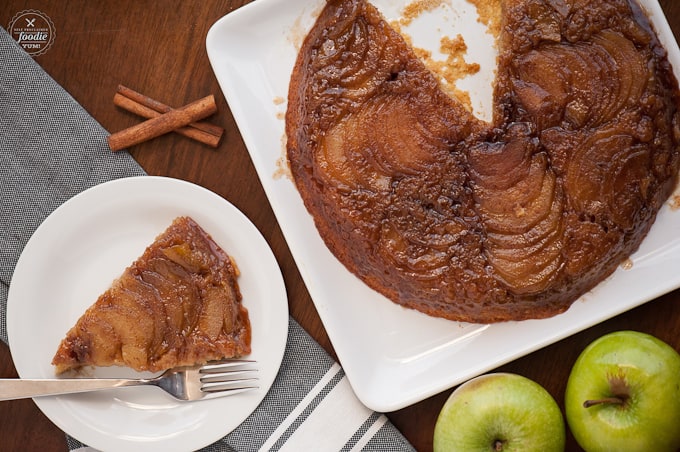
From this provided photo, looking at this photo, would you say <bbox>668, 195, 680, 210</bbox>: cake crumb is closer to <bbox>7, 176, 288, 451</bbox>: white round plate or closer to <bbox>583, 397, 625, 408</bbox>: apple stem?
<bbox>583, 397, 625, 408</bbox>: apple stem

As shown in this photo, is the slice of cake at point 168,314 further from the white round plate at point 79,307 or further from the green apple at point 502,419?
the green apple at point 502,419

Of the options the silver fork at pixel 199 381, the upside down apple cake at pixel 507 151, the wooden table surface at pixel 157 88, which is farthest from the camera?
the wooden table surface at pixel 157 88

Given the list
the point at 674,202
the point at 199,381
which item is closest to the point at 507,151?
the point at 674,202

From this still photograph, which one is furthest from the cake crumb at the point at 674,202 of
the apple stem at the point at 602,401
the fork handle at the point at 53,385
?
the fork handle at the point at 53,385

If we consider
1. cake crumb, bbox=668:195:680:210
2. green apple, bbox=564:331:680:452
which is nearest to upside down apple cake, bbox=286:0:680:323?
cake crumb, bbox=668:195:680:210

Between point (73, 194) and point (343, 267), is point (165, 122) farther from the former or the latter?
point (343, 267)

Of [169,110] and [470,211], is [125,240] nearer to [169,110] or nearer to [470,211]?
[169,110]
